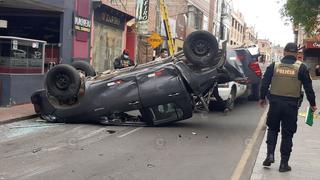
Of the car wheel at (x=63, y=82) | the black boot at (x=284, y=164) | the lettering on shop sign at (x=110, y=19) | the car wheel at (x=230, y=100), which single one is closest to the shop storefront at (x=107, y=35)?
the lettering on shop sign at (x=110, y=19)

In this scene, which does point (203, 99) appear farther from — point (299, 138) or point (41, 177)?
point (41, 177)

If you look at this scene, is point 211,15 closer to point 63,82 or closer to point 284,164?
point 63,82

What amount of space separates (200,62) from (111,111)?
2.34 meters

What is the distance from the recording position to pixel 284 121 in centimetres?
740

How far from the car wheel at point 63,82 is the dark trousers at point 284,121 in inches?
220

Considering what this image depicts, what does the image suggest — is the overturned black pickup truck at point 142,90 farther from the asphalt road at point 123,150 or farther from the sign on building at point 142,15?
the sign on building at point 142,15

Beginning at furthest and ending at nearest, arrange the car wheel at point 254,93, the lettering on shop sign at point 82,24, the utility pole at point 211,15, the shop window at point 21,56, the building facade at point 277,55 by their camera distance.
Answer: the utility pole at point 211,15 → the lettering on shop sign at point 82,24 → the car wheel at point 254,93 → the shop window at point 21,56 → the building facade at point 277,55

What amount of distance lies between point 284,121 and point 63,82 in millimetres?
6141

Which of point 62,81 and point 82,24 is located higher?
point 82,24

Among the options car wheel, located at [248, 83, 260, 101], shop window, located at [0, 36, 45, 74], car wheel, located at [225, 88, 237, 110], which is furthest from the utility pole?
shop window, located at [0, 36, 45, 74]

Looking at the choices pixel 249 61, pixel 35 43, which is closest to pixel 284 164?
pixel 249 61

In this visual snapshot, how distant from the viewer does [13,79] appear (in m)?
14.7

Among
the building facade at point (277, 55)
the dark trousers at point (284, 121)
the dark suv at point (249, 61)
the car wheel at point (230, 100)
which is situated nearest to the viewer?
the dark trousers at point (284, 121)

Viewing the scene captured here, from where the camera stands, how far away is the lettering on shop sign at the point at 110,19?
82.9ft
